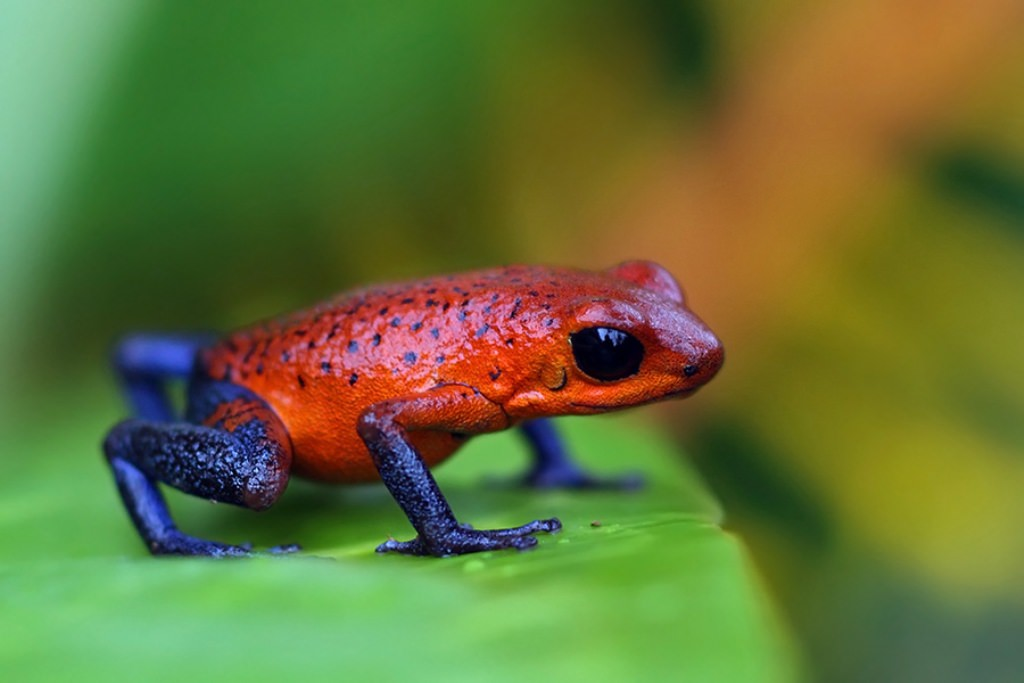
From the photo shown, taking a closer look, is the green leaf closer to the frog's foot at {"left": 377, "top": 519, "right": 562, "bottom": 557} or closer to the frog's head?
the frog's foot at {"left": 377, "top": 519, "right": 562, "bottom": 557}

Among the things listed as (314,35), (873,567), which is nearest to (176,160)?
(314,35)

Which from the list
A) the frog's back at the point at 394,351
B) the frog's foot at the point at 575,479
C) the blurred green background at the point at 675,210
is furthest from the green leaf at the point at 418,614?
the blurred green background at the point at 675,210

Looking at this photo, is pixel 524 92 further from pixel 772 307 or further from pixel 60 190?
pixel 60 190

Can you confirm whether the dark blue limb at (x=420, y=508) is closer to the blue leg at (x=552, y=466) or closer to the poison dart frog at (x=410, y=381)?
the poison dart frog at (x=410, y=381)

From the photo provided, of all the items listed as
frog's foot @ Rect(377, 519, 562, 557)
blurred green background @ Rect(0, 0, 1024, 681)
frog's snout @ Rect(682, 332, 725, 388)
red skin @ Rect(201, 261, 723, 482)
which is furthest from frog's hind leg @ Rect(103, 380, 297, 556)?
frog's snout @ Rect(682, 332, 725, 388)

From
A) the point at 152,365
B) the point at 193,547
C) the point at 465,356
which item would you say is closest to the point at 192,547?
the point at 193,547

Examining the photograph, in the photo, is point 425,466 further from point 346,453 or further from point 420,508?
point 346,453

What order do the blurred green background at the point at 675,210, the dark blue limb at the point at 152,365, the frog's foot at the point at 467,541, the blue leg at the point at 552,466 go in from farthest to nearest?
the dark blue limb at the point at 152,365, the blue leg at the point at 552,466, the blurred green background at the point at 675,210, the frog's foot at the point at 467,541
